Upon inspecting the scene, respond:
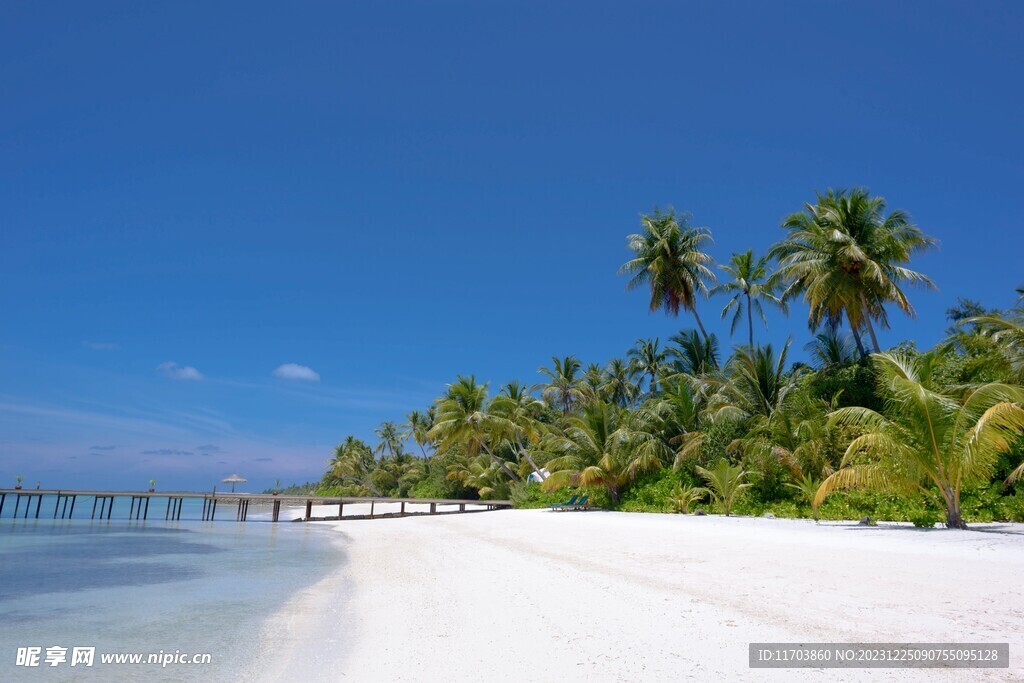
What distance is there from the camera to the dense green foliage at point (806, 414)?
11.0m

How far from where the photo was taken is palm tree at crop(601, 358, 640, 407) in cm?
3938

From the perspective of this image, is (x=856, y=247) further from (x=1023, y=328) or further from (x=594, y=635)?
(x=594, y=635)

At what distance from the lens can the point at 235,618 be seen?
7.59 metres

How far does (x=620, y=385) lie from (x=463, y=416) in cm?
1192

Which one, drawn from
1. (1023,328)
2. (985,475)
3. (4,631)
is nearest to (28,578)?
(4,631)

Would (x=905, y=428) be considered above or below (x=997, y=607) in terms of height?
above

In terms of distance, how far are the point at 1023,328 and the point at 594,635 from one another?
48.3 ft

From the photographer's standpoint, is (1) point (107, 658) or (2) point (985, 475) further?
(2) point (985, 475)

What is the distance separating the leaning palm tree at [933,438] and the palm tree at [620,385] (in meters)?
27.5

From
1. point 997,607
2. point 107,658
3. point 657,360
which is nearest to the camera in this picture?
point 997,607

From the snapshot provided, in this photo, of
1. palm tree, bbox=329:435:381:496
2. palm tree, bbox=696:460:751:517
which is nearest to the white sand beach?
palm tree, bbox=696:460:751:517

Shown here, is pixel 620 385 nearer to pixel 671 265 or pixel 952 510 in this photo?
pixel 671 265

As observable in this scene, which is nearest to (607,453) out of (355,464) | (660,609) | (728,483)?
(728,483)

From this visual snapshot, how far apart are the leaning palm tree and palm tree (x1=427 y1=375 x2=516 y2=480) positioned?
2364 cm
